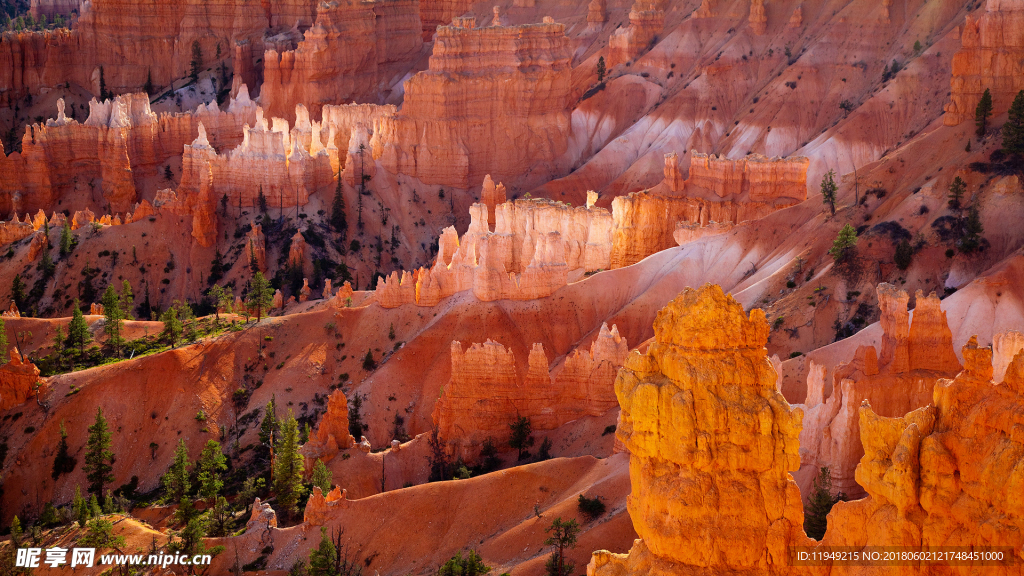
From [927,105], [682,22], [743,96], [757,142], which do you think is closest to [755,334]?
[927,105]

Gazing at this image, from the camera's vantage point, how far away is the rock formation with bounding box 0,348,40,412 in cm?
7569

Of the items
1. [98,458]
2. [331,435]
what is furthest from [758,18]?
[98,458]

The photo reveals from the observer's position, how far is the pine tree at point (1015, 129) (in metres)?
70.2

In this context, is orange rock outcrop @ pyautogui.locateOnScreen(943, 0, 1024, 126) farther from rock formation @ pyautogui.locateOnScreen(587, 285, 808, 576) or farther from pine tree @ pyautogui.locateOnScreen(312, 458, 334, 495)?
rock formation @ pyautogui.locateOnScreen(587, 285, 808, 576)

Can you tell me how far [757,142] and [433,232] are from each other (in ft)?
98.5

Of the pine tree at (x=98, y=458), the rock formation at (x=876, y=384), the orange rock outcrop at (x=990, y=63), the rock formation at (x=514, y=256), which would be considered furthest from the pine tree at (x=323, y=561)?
the orange rock outcrop at (x=990, y=63)

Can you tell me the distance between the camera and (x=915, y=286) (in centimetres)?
6481

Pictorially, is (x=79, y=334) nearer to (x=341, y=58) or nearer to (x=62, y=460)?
(x=62, y=460)

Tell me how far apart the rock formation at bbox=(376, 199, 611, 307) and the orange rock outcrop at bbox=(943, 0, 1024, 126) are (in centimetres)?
2438

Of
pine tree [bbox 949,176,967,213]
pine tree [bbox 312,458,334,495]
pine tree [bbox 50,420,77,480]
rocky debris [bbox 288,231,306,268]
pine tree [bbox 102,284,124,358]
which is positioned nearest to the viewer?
pine tree [bbox 312,458,334,495]

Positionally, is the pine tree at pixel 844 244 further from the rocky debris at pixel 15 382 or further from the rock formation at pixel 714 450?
the rocky debris at pixel 15 382

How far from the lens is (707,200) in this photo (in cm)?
9525

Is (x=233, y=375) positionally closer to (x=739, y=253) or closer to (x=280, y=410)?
(x=280, y=410)

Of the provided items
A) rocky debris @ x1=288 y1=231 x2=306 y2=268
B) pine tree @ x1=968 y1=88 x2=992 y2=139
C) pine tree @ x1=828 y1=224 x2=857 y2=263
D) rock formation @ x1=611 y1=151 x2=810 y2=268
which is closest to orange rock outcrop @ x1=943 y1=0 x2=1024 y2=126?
pine tree @ x1=968 y1=88 x2=992 y2=139
